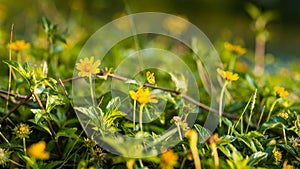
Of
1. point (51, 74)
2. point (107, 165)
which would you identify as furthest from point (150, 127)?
point (51, 74)

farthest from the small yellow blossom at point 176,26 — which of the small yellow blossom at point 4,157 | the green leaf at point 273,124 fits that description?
the small yellow blossom at point 4,157

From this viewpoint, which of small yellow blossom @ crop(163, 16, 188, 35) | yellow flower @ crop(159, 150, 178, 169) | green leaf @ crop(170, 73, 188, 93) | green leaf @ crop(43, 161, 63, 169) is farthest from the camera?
small yellow blossom @ crop(163, 16, 188, 35)

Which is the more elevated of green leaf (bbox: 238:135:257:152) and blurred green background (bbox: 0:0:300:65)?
blurred green background (bbox: 0:0:300:65)

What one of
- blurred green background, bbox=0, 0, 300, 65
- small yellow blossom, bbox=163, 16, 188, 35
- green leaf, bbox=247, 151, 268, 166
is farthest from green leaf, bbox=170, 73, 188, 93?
blurred green background, bbox=0, 0, 300, 65

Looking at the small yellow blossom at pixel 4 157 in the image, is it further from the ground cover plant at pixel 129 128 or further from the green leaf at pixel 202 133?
the green leaf at pixel 202 133

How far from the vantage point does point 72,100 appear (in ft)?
3.45

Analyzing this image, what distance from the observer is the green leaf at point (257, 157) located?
32.1 inches

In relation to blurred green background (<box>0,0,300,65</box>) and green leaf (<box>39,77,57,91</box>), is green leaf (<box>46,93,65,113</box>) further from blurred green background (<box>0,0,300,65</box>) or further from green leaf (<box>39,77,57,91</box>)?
blurred green background (<box>0,0,300,65</box>)

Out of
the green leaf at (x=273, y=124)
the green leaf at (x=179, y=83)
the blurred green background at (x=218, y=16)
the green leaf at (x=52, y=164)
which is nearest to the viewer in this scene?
the green leaf at (x=52, y=164)

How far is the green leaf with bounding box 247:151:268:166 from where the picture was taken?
2.67 feet

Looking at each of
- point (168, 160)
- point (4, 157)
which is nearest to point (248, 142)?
point (168, 160)

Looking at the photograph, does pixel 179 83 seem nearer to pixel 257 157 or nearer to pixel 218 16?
pixel 257 157

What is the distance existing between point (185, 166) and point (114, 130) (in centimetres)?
16

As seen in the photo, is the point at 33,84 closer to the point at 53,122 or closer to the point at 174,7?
the point at 53,122
